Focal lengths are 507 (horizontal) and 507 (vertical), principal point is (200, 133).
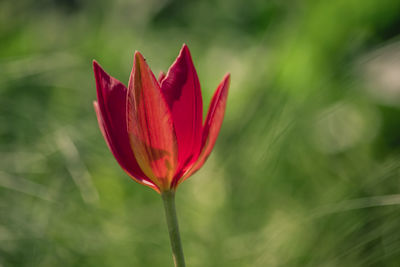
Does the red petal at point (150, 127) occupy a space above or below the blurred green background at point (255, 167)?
below

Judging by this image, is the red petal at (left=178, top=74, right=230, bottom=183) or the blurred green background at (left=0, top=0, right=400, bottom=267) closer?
the red petal at (left=178, top=74, right=230, bottom=183)

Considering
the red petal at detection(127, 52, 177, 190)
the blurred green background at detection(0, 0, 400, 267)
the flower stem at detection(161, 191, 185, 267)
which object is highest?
the blurred green background at detection(0, 0, 400, 267)

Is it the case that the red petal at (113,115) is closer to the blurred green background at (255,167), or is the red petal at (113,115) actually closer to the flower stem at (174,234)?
the flower stem at (174,234)

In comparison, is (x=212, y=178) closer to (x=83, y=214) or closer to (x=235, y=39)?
(x=83, y=214)

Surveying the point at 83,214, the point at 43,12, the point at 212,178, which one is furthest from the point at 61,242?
the point at 43,12

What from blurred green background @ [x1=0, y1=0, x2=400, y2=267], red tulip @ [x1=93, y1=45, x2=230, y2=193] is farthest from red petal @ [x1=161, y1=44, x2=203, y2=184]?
blurred green background @ [x1=0, y1=0, x2=400, y2=267]

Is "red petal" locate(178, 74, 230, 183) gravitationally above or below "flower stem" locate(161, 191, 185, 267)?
above

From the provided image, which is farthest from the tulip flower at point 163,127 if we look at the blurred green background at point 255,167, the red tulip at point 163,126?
the blurred green background at point 255,167

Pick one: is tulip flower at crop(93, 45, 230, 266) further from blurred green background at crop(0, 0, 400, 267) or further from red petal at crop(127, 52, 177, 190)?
blurred green background at crop(0, 0, 400, 267)
